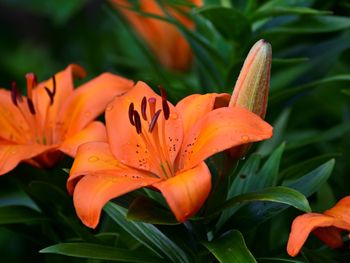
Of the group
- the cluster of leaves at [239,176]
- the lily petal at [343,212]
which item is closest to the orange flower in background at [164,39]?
the cluster of leaves at [239,176]

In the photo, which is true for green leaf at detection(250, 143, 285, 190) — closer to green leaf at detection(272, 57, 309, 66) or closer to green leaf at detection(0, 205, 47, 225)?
green leaf at detection(272, 57, 309, 66)

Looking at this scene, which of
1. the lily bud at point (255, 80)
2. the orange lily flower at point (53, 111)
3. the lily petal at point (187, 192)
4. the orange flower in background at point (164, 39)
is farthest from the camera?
the orange flower in background at point (164, 39)

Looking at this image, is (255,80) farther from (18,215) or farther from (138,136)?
(18,215)

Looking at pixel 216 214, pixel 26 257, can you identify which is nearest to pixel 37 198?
pixel 26 257

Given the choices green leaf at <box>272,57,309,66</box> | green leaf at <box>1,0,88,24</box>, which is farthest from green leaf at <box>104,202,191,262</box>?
green leaf at <box>1,0,88,24</box>

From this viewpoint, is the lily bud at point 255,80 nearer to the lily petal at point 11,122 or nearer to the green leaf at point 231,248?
the green leaf at point 231,248

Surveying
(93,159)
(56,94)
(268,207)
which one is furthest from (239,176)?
(56,94)
